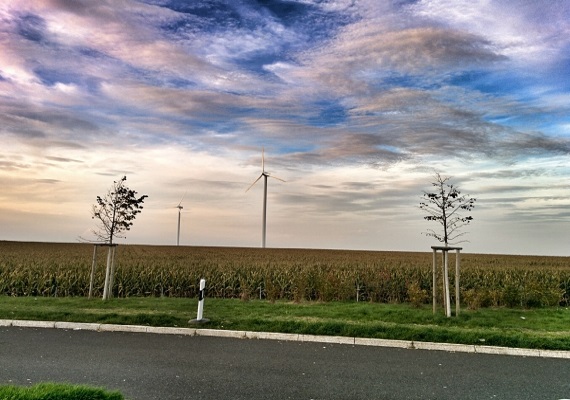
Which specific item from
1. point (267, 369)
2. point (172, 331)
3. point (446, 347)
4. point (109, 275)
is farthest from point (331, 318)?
point (109, 275)

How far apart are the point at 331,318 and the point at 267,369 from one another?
4484mm

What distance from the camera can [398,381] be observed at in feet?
22.8

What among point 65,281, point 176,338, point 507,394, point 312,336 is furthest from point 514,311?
point 65,281

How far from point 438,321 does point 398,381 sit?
511cm

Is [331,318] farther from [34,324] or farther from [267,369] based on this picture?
[34,324]

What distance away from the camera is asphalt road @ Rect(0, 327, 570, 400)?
6.42 meters

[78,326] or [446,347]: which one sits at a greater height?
[446,347]

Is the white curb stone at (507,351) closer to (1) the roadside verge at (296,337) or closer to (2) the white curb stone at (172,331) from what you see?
(1) the roadside verge at (296,337)

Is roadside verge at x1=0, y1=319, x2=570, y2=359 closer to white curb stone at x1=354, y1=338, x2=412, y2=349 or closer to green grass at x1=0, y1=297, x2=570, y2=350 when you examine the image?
white curb stone at x1=354, y1=338, x2=412, y2=349

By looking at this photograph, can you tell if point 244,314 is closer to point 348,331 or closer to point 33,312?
point 348,331

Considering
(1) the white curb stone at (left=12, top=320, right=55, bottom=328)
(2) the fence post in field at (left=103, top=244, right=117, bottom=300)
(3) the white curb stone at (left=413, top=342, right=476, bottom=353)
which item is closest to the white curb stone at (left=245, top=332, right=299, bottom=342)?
(3) the white curb stone at (left=413, top=342, right=476, bottom=353)

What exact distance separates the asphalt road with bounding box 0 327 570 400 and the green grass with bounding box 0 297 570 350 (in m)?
0.92

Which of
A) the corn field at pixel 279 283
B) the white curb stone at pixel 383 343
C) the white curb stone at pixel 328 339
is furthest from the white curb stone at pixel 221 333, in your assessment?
the corn field at pixel 279 283

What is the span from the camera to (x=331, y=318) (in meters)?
11.7
